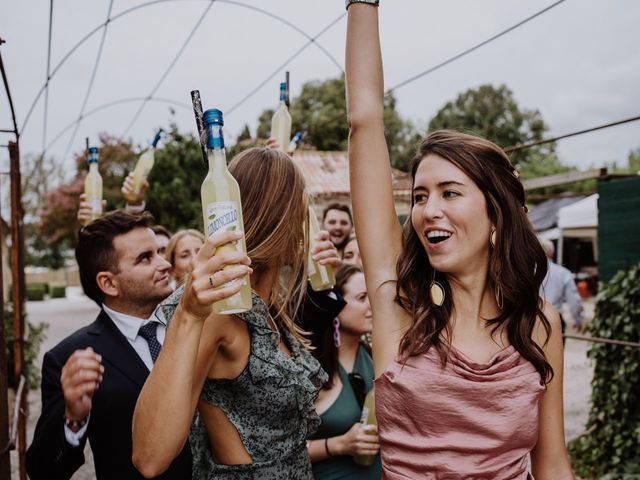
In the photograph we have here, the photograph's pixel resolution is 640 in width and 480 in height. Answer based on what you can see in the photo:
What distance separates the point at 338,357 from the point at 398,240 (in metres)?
1.24

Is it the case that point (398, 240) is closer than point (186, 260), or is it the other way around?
point (398, 240)

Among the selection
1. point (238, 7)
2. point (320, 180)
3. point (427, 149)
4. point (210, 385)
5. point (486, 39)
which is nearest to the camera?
point (210, 385)

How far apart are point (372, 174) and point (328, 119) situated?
23.9 m

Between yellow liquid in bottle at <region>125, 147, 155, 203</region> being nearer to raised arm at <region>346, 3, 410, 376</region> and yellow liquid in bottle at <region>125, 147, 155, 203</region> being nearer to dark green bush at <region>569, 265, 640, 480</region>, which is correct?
raised arm at <region>346, 3, 410, 376</region>

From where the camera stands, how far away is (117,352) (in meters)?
2.31

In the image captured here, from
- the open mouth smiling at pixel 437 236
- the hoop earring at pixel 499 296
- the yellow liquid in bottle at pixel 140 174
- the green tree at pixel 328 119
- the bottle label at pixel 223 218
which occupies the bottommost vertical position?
the hoop earring at pixel 499 296

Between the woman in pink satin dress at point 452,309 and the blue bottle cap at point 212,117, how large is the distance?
21.0 inches

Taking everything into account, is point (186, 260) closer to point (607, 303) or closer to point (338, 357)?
point (338, 357)

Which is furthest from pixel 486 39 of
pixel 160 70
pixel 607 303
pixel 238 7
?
pixel 160 70

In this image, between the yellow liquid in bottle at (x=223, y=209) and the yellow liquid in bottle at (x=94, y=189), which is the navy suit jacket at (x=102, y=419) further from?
the yellow liquid in bottle at (x=94, y=189)

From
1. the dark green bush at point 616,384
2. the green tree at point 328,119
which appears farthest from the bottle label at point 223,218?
the green tree at point 328,119

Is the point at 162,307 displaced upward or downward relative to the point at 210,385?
upward

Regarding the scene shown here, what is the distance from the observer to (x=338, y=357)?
111 inches

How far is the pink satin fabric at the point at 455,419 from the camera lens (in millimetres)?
1490
